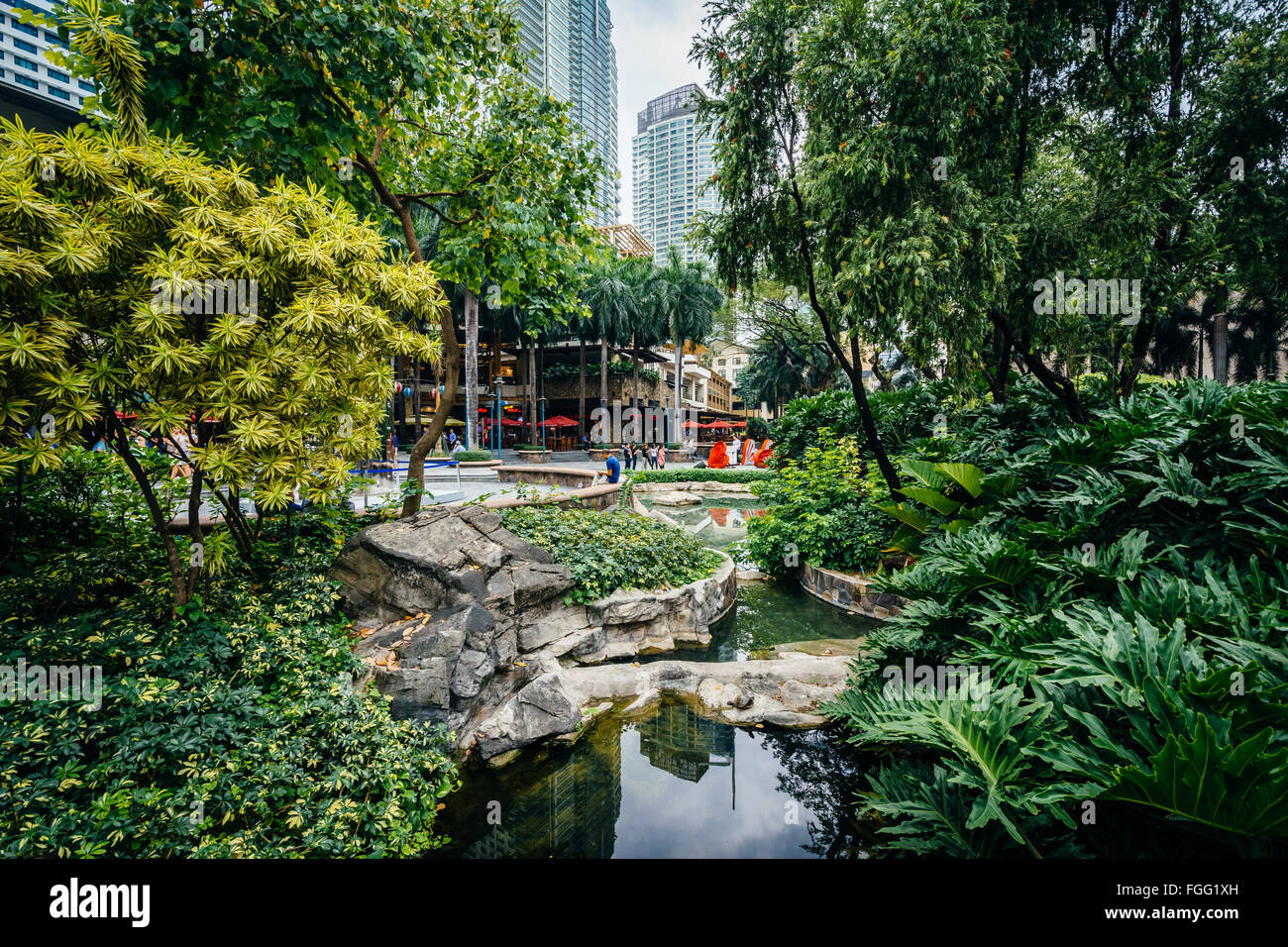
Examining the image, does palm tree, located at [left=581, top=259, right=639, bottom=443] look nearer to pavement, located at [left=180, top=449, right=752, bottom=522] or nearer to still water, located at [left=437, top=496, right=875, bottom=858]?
pavement, located at [left=180, top=449, right=752, bottom=522]

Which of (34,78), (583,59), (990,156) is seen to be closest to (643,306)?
(583,59)

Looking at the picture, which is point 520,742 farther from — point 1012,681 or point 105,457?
point 105,457

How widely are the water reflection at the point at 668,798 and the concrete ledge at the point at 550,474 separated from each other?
975cm

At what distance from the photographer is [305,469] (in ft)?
13.4

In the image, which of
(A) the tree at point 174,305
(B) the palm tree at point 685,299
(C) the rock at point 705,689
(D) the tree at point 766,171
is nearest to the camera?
(A) the tree at point 174,305

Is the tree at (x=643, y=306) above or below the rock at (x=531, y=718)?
above

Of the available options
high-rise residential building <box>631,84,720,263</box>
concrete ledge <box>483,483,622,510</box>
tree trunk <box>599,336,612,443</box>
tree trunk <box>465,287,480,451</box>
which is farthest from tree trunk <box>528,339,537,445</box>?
concrete ledge <box>483,483,622,510</box>

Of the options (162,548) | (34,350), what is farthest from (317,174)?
(162,548)

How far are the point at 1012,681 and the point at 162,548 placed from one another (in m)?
7.28

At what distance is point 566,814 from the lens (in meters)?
4.01

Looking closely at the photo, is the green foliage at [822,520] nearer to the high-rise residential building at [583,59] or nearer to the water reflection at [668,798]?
the water reflection at [668,798]

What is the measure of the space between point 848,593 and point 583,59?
621 inches

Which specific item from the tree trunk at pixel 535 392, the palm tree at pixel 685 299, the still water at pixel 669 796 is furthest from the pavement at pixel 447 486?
the tree trunk at pixel 535 392

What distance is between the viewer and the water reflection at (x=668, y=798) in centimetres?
372
